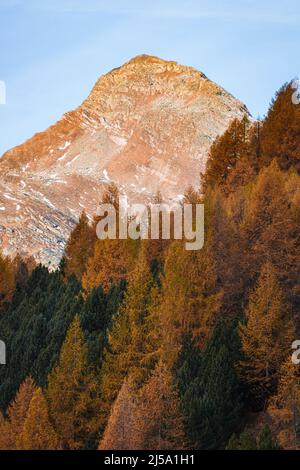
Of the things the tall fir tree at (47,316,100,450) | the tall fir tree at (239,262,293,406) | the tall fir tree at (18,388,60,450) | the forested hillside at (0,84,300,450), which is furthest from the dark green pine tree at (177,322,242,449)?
the tall fir tree at (18,388,60,450)

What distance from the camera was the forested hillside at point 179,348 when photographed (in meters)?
34.7

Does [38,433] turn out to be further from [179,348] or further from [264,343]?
[264,343]

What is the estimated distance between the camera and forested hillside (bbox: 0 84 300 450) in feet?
114

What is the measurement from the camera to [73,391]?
38.8m

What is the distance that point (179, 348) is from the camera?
130 feet

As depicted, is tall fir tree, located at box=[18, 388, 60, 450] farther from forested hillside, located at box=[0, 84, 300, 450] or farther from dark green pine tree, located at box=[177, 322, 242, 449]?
dark green pine tree, located at box=[177, 322, 242, 449]

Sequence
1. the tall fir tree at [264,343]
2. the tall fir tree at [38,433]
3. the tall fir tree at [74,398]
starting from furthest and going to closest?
the tall fir tree at [74,398] < the tall fir tree at [264,343] < the tall fir tree at [38,433]

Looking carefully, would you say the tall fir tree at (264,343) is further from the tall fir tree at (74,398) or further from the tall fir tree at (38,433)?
the tall fir tree at (38,433)

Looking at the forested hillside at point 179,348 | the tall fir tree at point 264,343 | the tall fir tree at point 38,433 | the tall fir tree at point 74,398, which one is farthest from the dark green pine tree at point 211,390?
the tall fir tree at point 38,433

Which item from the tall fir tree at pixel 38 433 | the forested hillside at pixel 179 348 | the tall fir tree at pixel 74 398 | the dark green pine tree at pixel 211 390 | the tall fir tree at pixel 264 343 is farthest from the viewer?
A: the tall fir tree at pixel 74 398

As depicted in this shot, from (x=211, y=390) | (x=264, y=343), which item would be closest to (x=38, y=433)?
(x=211, y=390)
